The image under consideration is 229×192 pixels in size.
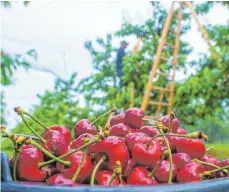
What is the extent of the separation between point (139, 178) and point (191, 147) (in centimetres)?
13

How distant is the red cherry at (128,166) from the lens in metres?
0.63

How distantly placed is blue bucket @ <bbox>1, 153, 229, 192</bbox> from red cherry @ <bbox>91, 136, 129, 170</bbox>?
116 mm

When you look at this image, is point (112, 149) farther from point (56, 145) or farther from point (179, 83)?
point (179, 83)

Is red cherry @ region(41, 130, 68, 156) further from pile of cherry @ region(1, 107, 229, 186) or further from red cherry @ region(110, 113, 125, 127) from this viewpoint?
red cherry @ region(110, 113, 125, 127)

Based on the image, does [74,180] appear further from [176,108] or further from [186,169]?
[176,108]

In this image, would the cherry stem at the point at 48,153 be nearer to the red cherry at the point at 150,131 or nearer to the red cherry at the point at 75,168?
the red cherry at the point at 75,168

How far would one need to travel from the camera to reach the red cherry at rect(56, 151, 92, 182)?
599mm

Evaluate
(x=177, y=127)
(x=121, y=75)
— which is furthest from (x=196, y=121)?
(x=177, y=127)

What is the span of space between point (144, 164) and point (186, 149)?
0.30ft

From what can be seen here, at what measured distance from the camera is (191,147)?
69 cm

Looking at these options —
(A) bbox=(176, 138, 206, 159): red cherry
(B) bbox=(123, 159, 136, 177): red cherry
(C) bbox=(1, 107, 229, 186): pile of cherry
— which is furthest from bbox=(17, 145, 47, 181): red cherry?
(A) bbox=(176, 138, 206, 159): red cherry

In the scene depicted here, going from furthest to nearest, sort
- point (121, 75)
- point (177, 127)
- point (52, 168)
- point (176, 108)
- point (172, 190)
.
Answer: point (121, 75) → point (176, 108) → point (177, 127) → point (52, 168) → point (172, 190)

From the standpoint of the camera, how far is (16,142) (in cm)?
58

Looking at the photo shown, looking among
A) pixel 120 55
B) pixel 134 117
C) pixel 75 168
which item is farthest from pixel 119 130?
pixel 120 55
